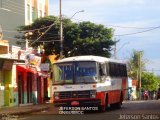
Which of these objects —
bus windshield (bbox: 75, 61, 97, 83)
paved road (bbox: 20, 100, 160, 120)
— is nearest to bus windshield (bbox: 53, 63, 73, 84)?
bus windshield (bbox: 75, 61, 97, 83)

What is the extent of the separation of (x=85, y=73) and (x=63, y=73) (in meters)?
1.22

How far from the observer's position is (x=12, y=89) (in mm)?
39406

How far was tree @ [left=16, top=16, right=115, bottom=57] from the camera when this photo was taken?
159 ft

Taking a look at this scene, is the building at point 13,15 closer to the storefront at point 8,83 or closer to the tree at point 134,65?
the storefront at point 8,83

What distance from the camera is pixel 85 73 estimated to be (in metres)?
28.3

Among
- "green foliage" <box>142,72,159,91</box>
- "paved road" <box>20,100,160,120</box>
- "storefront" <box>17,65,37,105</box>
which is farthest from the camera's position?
"green foliage" <box>142,72,159,91</box>

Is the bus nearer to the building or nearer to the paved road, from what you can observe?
the paved road

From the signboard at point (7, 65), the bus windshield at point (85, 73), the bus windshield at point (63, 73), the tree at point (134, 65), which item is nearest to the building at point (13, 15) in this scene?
the signboard at point (7, 65)

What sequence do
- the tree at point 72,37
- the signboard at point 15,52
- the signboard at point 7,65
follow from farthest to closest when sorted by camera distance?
1. the tree at point 72,37
2. the signboard at point 7,65
3. the signboard at point 15,52

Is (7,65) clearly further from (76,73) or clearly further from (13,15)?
(76,73)

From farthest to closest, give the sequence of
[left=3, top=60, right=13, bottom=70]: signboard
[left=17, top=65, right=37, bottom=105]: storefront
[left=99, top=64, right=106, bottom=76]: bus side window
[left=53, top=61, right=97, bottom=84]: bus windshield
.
A: [left=17, top=65, right=37, bottom=105]: storefront < [left=3, top=60, right=13, bottom=70]: signboard < [left=99, top=64, right=106, bottom=76]: bus side window < [left=53, top=61, right=97, bottom=84]: bus windshield

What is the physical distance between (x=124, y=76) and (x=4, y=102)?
31.2 ft

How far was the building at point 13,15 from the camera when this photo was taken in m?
46.8

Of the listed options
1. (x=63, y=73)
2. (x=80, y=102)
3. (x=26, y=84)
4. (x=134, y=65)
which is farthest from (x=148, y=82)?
(x=80, y=102)
